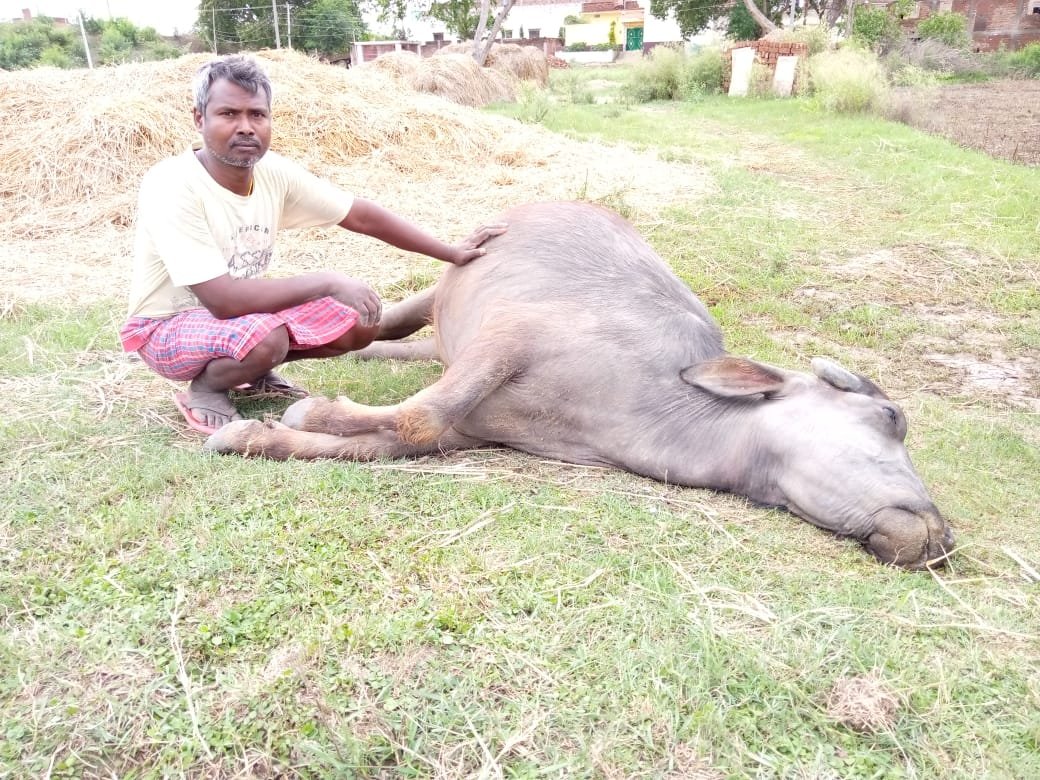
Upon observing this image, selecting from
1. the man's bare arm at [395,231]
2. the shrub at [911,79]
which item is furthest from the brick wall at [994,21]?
the man's bare arm at [395,231]

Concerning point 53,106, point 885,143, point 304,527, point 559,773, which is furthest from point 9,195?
point 885,143

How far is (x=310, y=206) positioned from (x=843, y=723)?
2.98 metres

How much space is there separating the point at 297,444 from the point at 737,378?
1751mm

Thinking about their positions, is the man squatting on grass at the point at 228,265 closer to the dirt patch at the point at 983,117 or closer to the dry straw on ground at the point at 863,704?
the dry straw on ground at the point at 863,704

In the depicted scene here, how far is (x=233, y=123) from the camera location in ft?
10.4

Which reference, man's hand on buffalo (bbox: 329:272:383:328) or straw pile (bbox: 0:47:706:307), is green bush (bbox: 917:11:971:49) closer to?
straw pile (bbox: 0:47:706:307)

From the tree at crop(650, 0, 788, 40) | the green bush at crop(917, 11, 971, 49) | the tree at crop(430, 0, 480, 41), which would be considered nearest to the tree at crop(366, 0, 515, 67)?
the tree at crop(430, 0, 480, 41)

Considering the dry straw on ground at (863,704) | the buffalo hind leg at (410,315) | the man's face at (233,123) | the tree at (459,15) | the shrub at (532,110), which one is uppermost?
the tree at (459,15)

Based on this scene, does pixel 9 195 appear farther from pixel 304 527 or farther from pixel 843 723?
pixel 843 723

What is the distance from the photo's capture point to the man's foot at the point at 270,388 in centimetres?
395

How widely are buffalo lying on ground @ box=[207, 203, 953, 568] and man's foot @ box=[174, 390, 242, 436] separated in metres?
0.24

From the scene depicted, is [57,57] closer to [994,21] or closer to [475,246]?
[475,246]

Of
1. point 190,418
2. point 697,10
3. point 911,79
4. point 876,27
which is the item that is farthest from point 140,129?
point 697,10

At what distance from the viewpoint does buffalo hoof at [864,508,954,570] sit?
2803 mm
